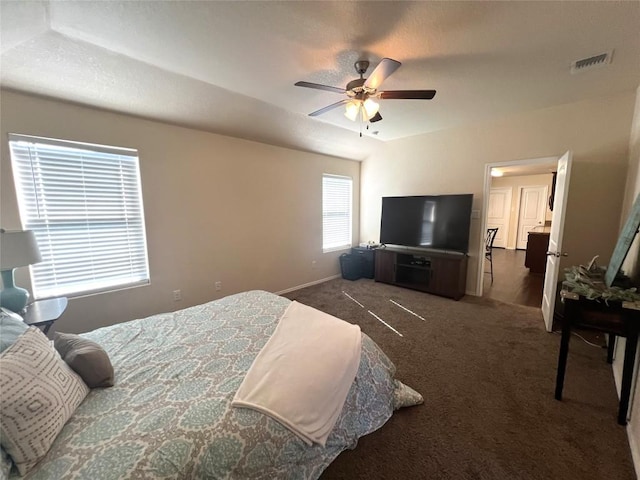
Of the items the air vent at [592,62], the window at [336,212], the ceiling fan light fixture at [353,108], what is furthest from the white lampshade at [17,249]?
the air vent at [592,62]

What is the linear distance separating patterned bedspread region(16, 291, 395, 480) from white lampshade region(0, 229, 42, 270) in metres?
0.84

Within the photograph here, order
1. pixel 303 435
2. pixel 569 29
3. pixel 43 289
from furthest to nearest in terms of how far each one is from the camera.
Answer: pixel 43 289
pixel 569 29
pixel 303 435

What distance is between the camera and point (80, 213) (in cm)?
252

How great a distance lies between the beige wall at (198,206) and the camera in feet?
7.76

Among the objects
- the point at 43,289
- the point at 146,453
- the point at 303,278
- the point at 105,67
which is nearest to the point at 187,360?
the point at 146,453

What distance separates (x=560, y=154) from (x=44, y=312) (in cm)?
553

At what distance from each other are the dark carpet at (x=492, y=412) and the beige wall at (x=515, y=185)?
601 centimetres

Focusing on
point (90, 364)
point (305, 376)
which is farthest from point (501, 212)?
point (90, 364)

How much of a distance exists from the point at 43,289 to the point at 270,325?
7.67 feet

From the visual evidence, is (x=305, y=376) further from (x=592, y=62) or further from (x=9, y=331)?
(x=592, y=62)

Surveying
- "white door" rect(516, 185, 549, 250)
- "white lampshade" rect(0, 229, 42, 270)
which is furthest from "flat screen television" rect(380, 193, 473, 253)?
"white door" rect(516, 185, 549, 250)

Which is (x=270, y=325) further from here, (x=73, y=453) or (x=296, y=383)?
(x=73, y=453)

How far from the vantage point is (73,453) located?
0.87 m

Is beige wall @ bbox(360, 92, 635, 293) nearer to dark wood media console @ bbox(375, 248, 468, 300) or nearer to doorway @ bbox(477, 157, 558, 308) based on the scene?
dark wood media console @ bbox(375, 248, 468, 300)
